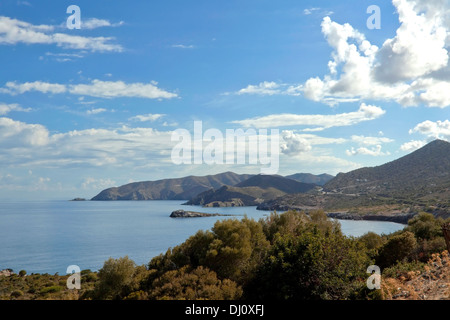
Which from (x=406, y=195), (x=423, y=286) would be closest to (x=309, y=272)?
(x=423, y=286)

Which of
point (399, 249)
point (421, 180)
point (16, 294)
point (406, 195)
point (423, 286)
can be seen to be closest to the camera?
point (423, 286)

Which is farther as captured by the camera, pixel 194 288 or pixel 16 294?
pixel 16 294

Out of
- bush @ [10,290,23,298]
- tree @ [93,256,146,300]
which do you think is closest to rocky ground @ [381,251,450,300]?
tree @ [93,256,146,300]

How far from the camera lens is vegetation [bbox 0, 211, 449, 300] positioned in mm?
21141

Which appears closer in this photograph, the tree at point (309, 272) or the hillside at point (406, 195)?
the tree at point (309, 272)

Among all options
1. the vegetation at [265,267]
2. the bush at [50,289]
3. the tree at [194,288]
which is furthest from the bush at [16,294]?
the tree at [194,288]

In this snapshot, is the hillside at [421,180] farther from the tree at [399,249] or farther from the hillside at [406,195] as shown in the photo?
the tree at [399,249]

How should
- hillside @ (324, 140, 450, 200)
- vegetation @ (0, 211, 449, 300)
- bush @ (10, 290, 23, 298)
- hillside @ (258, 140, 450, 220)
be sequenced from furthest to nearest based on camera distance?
hillside @ (324, 140, 450, 200) < hillside @ (258, 140, 450, 220) < bush @ (10, 290, 23, 298) < vegetation @ (0, 211, 449, 300)

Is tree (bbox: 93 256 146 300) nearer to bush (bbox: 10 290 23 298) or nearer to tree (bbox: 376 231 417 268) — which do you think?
tree (bbox: 376 231 417 268)

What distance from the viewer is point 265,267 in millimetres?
23750

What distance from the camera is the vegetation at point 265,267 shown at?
21.1 m

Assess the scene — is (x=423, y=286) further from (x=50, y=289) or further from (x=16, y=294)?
(x=16, y=294)

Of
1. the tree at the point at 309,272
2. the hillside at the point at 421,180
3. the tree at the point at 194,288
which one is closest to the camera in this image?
the tree at the point at 309,272

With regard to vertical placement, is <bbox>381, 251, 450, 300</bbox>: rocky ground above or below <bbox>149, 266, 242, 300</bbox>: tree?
above
